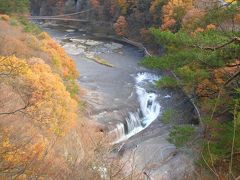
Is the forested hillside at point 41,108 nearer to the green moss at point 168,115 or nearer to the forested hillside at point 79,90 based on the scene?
the forested hillside at point 79,90

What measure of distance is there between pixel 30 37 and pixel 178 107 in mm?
14386

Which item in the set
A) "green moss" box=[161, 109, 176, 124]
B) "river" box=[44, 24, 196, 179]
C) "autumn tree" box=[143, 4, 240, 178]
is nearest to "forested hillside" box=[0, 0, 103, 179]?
"river" box=[44, 24, 196, 179]

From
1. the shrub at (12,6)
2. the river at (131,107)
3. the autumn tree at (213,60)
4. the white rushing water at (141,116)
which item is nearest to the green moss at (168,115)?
the autumn tree at (213,60)

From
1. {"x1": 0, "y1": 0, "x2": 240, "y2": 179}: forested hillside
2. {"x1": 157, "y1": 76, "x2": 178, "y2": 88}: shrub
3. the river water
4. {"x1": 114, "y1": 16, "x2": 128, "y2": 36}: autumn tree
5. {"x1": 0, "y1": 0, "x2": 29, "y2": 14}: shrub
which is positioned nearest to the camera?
{"x1": 0, "y1": 0, "x2": 240, "y2": 179}: forested hillside

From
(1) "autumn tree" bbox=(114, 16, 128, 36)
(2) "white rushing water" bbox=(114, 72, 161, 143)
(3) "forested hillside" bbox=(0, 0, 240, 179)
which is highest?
(3) "forested hillside" bbox=(0, 0, 240, 179)

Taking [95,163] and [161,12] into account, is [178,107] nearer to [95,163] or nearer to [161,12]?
[95,163]

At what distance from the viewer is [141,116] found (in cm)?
3125

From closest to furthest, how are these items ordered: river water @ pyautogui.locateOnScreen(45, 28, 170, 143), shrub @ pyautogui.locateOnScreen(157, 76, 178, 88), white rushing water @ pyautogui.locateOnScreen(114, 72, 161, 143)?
1. shrub @ pyautogui.locateOnScreen(157, 76, 178, 88)
2. white rushing water @ pyautogui.locateOnScreen(114, 72, 161, 143)
3. river water @ pyautogui.locateOnScreen(45, 28, 170, 143)

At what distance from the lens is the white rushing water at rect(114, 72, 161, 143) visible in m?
28.7

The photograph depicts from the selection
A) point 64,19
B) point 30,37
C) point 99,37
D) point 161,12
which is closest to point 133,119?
point 30,37

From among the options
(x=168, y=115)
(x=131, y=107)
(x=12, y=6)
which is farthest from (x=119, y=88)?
(x=168, y=115)

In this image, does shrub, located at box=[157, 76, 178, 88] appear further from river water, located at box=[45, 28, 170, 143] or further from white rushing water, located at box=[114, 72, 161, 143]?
white rushing water, located at box=[114, 72, 161, 143]

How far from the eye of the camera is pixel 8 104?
18.9 m

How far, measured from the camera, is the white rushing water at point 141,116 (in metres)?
28.7
